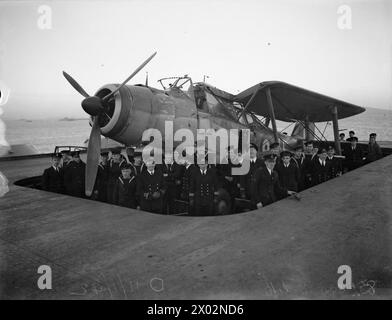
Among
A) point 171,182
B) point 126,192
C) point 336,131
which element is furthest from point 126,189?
point 336,131

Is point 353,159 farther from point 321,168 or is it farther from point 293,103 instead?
point 321,168

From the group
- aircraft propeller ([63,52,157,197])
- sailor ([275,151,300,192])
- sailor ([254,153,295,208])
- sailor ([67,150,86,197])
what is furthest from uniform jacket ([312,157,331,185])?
sailor ([67,150,86,197])

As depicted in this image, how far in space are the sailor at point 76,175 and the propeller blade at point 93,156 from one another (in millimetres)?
917

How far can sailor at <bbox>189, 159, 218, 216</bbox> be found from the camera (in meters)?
6.24

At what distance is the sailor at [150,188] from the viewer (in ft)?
20.5

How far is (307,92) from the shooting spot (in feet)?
38.0

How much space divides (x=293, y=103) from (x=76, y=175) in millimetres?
9267

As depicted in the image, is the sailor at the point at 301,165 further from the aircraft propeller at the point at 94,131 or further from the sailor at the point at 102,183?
the sailor at the point at 102,183

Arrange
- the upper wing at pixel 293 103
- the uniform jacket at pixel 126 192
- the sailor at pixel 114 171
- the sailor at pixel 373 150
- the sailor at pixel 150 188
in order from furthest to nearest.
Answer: the sailor at pixel 373 150 → the upper wing at pixel 293 103 → the sailor at pixel 114 171 → the uniform jacket at pixel 126 192 → the sailor at pixel 150 188

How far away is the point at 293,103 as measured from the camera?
42.7ft

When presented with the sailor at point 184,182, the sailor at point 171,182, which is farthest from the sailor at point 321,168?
the sailor at point 171,182

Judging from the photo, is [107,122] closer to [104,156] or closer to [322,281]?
[104,156]

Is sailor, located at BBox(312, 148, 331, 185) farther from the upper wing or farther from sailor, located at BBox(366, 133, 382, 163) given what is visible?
sailor, located at BBox(366, 133, 382, 163)
